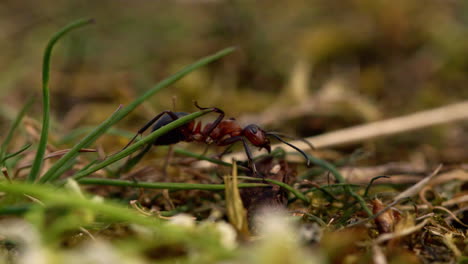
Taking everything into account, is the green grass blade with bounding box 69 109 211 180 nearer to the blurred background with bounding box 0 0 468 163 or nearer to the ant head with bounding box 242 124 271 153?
the ant head with bounding box 242 124 271 153

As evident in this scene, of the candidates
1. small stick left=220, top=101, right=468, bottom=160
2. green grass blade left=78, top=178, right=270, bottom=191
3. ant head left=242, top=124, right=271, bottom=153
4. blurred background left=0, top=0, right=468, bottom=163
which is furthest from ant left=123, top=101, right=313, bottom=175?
blurred background left=0, top=0, right=468, bottom=163

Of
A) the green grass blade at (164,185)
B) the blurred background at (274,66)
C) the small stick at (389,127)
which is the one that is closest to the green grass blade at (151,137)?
the green grass blade at (164,185)

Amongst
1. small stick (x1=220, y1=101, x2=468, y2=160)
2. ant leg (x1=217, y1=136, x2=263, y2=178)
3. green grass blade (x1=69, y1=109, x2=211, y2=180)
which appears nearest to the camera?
green grass blade (x1=69, y1=109, x2=211, y2=180)

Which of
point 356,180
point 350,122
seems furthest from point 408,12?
point 356,180

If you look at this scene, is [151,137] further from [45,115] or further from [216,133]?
[216,133]

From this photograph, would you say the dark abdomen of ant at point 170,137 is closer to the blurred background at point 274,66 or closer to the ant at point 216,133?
the ant at point 216,133

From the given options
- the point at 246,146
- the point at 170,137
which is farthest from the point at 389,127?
the point at 170,137
